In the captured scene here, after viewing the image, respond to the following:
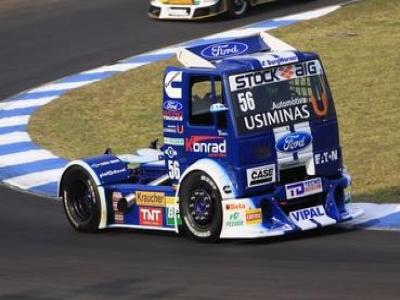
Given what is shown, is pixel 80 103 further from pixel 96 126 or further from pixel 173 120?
pixel 173 120

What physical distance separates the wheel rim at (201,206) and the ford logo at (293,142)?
740 millimetres

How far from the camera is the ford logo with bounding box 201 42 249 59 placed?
1137cm

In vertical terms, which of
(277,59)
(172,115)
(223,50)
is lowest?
(172,115)

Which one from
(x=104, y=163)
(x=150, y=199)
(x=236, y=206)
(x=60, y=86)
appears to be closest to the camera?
(x=236, y=206)

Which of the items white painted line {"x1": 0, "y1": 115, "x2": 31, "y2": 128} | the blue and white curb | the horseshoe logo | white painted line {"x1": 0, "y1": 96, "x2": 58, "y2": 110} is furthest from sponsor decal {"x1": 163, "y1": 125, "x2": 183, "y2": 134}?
white painted line {"x1": 0, "y1": 96, "x2": 58, "y2": 110}

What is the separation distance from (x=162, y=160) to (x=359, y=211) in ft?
6.53

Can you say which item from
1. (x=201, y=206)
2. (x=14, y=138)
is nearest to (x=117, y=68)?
(x=14, y=138)

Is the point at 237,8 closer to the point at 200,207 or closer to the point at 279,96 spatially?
the point at 279,96

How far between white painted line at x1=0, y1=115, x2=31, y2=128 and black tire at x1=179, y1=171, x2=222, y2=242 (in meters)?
7.19

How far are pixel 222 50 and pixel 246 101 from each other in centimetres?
77

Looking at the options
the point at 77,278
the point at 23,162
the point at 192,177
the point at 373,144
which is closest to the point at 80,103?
the point at 23,162

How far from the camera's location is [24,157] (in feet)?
51.8

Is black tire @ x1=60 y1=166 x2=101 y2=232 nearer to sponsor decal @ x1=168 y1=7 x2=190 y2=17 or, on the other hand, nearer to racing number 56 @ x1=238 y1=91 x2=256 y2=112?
racing number 56 @ x1=238 y1=91 x2=256 y2=112

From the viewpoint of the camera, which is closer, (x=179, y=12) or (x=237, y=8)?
(x=179, y=12)
